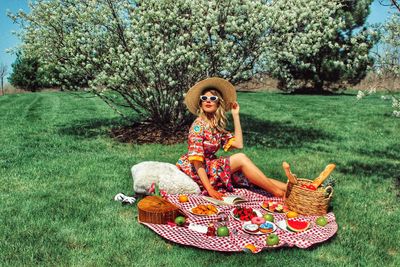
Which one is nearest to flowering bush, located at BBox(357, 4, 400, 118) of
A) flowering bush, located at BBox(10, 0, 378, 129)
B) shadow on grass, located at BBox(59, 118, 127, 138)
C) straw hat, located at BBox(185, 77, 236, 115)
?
flowering bush, located at BBox(10, 0, 378, 129)

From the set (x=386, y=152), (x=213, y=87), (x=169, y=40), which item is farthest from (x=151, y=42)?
(x=386, y=152)

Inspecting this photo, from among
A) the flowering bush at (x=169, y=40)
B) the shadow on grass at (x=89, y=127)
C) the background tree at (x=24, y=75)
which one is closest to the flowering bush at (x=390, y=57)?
the flowering bush at (x=169, y=40)

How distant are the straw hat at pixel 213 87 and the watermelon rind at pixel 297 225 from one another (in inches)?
80.7

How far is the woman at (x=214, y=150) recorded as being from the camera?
5.21 meters

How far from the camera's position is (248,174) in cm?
533

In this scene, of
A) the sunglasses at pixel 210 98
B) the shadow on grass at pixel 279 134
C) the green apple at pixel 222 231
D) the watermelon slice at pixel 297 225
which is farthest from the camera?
the shadow on grass at pixel 279 134

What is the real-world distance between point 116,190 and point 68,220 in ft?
3.57

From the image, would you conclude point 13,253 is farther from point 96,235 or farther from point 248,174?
point 248,174

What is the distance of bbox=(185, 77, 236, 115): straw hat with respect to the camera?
5.54 meters

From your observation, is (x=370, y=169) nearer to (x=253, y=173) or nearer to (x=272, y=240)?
(x=253, y=173)

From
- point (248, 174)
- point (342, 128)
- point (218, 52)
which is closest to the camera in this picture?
point (248, 174)

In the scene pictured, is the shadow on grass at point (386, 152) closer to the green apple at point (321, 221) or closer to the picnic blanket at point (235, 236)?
the picnic blanket at point (235, 236)

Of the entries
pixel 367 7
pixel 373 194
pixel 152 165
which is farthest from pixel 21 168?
pixel 367 7

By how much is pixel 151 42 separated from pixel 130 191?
10.5ft
